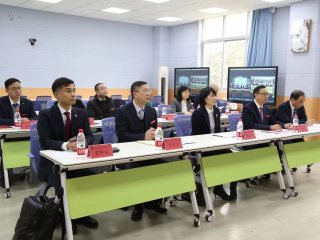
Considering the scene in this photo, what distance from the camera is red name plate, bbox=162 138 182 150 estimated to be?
9.78 feet

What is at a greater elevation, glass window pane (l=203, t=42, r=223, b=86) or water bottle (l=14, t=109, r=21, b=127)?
glass window pane (l=203, t=42, r=223, b=86)

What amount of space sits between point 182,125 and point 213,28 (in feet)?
21.3

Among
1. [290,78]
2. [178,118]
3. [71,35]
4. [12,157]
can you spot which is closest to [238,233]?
[178,118]

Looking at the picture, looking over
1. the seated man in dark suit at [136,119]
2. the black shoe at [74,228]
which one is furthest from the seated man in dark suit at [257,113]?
the black shoe at [74,228]

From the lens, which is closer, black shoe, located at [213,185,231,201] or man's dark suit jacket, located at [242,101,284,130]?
black shoe, located at [213,185,231,201]

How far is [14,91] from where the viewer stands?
4.41 m

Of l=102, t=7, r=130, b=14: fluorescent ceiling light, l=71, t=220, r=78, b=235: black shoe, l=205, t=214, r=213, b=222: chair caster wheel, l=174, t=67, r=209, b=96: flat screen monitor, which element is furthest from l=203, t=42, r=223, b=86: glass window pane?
l=71, t=220, r=78, b=235: black shoe

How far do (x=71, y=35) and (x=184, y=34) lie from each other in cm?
360

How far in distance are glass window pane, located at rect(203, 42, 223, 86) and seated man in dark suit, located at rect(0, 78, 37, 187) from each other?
21.4 feet

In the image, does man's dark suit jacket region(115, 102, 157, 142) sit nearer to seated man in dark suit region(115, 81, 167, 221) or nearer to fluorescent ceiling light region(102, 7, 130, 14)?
seated man in dark suit region(115, 81, 167, 221)

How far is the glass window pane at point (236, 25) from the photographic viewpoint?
908cm

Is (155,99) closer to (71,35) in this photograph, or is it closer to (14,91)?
(71,35)

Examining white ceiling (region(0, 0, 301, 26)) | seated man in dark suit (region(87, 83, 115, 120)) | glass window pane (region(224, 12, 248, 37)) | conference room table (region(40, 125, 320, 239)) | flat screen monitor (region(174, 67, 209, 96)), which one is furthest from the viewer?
flat screen monitor (region(174, 67, 209, 96))

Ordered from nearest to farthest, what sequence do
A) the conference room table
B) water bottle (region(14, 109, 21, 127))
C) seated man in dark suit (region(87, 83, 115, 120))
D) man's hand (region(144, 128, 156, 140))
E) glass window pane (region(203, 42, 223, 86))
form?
the conference room table, man's hand (region(144, 128, 156, 140)), water bottle (region(14, 109, 21, 127)), seated man in dark suit (region(87, 83, 115, 120)), glass window pane (region(203, 42, 223, 86))
